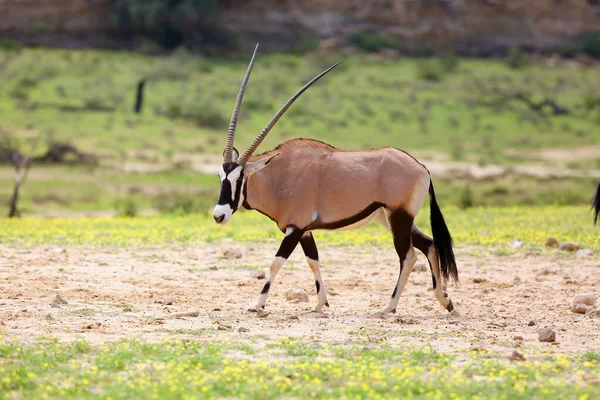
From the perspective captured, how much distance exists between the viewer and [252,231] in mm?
14672

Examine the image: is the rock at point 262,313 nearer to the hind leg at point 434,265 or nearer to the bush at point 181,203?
the hind leg at point 434,265

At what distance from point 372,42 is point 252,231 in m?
37.6

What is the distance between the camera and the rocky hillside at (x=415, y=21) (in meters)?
52.9

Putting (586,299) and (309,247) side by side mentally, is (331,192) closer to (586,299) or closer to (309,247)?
(309,247)

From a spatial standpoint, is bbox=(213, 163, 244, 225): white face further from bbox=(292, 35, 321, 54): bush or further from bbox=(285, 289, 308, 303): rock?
bbox=(292, 35, 321, 54): bush

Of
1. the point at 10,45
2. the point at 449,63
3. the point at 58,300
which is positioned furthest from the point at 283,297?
the point at 449,63

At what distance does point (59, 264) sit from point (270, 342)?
15.1 ft

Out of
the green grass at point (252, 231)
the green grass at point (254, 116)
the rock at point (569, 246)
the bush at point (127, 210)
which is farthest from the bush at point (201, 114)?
the rock at point (569, 246)

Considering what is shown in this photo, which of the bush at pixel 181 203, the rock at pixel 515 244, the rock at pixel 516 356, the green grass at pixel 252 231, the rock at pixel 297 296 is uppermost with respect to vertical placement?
the rock at pixel 516 356

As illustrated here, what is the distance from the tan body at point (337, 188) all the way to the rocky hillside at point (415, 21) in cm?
4384

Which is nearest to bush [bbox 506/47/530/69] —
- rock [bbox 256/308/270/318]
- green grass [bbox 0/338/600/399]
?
rock [bbox 256/308/270/318]

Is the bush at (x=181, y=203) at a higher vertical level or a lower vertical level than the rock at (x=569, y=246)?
lower

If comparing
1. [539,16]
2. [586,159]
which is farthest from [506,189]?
[539,16]

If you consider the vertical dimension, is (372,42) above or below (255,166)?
below
